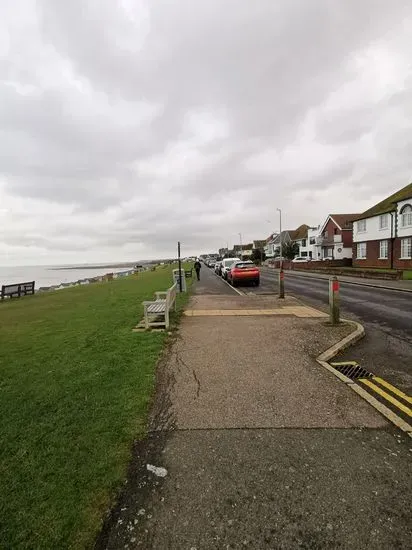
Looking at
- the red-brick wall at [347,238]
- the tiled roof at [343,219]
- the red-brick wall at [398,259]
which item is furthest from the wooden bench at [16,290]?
the tiled roof at [343,219]

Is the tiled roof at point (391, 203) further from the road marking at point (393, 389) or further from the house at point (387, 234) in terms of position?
the road marking at point (393, 389)

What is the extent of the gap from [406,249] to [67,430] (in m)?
38.3

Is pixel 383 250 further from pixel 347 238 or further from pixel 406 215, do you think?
pixel 347 238

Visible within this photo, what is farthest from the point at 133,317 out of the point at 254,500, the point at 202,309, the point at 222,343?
the point at 254,500

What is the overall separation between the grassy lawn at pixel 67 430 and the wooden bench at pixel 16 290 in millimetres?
18491

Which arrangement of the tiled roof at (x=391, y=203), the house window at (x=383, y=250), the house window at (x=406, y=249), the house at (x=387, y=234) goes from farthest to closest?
the house window at (x=383, y=250), the tiled roof at (x=391, y=203), the house at (x=387, y=234), the house window at (x=406, y=249)

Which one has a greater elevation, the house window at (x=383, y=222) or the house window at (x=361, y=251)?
the house window at (x=383, y=222)

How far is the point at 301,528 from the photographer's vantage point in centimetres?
229

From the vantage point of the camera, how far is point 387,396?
4500 mm

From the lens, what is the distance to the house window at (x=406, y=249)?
33.8m

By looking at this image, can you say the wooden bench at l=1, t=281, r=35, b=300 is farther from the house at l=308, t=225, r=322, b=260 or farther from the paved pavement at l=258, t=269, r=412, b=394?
the house at l=308, t=225, r=322, b=260

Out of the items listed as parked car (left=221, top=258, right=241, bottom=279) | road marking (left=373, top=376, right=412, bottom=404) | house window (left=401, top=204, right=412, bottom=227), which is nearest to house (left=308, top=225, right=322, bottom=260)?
house window (left=401, top=204, right=412, bottom=227)

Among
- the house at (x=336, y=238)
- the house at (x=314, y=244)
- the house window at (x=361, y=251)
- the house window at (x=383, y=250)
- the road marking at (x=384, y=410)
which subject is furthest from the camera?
the house at (x=314, y=244)

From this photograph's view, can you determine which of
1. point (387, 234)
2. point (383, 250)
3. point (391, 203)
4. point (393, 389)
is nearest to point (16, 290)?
point (393, 389)
